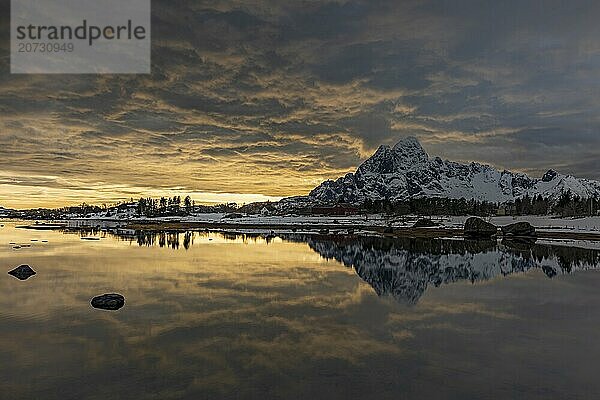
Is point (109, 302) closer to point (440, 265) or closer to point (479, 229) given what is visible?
point (440, 265)

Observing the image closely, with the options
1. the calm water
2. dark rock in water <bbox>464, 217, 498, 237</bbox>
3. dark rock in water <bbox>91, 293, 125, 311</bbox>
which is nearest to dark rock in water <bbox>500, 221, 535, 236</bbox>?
dark rock in water <bbox>464, 217, 498, 237</bbox>

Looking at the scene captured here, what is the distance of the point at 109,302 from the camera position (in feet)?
80.4

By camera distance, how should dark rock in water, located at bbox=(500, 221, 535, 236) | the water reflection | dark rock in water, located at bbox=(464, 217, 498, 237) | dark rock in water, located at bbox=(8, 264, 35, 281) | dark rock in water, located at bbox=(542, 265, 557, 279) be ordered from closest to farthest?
1. the water reflection
2. dark rock in water, located at bbox=(8, 264, 35, 281)
3. dark rock in water, located at bbox=(542, 265, 557, 279)
4. dark rock in water, located at bbox=(500, 221, 535, 236)
5. dark rock in water, located at bbox=(464, 217, 498, 237)

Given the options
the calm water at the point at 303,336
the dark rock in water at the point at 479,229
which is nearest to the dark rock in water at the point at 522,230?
the dark rock in water at the point at 479,229

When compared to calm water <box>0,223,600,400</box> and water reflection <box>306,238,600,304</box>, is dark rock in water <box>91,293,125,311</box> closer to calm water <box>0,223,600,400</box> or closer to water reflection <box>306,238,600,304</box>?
calm water <box>0,223,600,400</box>

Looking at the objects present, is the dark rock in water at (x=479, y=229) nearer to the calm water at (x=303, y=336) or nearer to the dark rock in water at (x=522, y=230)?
the dark rock in water at (x=522, y=230)

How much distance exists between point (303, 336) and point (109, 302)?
11.7m

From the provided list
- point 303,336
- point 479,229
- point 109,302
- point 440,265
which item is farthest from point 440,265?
point 479,229

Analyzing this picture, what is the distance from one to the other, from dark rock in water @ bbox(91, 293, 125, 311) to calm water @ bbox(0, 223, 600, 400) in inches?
18.1

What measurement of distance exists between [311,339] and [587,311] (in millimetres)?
15636

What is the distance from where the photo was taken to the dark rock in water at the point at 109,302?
2430cm

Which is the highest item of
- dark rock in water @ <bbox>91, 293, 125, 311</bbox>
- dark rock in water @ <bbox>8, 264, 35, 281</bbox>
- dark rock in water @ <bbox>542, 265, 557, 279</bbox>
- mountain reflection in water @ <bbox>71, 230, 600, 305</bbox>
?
dark rock in water @ <bbox>8, 264, 35, 281</bbox>

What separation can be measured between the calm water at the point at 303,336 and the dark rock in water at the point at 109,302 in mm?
459

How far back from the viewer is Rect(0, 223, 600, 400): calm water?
14.0 meters
